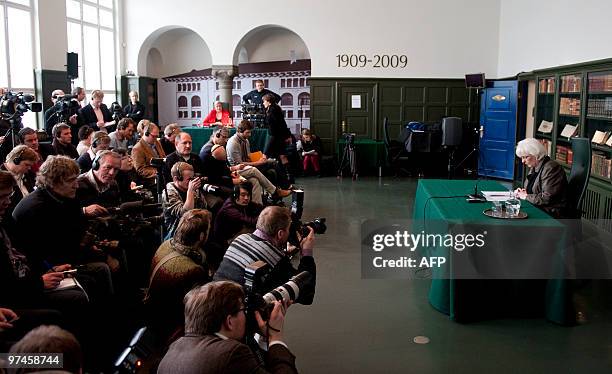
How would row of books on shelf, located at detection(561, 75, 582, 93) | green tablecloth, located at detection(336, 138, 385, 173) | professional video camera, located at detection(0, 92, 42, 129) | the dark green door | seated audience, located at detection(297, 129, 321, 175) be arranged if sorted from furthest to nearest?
1. the dark green door
2. green tablecloth, located at detection(336, 138, 385, 173)
3. seated audience, located at detection(297, 129, 321, 175)
4. row of books on shelf, located at detection(561, 75, 582, 93)
5. professional video camera, located at detection(0, 92, 42, 129)

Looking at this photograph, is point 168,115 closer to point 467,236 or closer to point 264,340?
point 467,236

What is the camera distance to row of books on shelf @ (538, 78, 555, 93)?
8734mm

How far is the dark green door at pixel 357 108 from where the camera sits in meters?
12.6

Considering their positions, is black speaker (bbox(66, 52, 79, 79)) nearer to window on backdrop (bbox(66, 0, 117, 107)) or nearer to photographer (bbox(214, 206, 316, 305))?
window on backdrop (bbox(66, 0, 117, 107))

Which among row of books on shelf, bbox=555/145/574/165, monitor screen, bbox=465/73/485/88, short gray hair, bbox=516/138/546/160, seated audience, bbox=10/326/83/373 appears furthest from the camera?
monitor screen, bbox=465/73/485/88

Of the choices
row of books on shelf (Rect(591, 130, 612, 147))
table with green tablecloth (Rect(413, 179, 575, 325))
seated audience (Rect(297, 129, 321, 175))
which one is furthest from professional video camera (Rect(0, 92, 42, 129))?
row of books on shelf (Rect(591, 130, 612, 147))

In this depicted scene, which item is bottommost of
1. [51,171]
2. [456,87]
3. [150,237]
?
[150,237]

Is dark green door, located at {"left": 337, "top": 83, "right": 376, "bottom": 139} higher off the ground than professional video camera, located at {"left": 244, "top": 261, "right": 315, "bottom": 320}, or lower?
higher

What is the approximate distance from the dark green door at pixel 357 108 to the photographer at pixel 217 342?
10.7 m

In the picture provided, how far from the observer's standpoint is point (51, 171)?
11.1 ft

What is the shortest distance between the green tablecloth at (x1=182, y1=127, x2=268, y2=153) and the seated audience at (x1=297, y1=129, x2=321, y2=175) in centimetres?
120

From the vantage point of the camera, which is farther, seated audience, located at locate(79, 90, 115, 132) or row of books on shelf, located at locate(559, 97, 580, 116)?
seated audience, located at locate(79, 90, 115, 132)

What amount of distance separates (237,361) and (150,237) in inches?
122

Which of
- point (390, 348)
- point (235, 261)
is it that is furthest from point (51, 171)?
point (390, 348)
